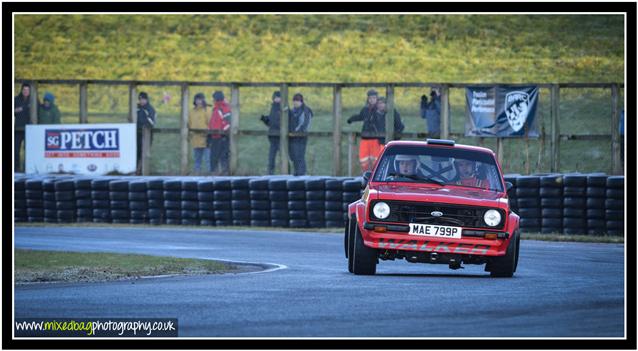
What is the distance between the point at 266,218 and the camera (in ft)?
77.0

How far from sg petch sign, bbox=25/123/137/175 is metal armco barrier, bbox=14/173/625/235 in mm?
1868

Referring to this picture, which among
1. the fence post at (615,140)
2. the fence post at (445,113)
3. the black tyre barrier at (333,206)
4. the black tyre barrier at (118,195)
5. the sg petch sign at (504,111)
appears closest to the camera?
the black tyre barrier at (333,206)

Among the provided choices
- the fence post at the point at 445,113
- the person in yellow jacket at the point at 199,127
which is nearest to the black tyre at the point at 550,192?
the fence post at the point at 445,113

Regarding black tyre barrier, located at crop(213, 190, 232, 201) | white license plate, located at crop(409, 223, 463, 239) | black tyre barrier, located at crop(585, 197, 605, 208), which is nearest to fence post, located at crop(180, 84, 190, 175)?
black tyre barrier, located at crop(213, 190, 232, 201)

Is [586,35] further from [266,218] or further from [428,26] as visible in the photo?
[266,218]

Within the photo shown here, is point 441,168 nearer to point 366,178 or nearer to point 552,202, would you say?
point 366,178

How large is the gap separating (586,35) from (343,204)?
1496 inches

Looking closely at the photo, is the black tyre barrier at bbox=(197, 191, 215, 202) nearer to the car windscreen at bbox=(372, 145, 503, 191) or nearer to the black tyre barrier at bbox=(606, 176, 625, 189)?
the black tyre barrier at bbox=(606, 176, 625, 189)

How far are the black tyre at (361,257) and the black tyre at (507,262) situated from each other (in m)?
1.19

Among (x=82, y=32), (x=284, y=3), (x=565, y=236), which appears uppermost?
(x=82, y=32)

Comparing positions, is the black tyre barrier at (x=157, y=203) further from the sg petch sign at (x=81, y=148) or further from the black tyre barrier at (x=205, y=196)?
the sg petch sign at (x=81, y=148)

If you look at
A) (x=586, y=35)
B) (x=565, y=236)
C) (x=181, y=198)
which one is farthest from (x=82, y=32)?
(x=565, y=236)

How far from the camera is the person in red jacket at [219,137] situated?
91.5 feet

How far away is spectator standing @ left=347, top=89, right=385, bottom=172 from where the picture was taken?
1045 inches
